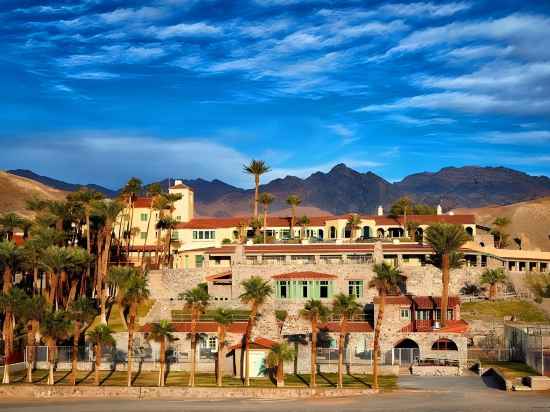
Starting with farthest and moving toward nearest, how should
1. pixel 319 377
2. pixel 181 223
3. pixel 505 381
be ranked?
pixel 181 223 < pixel 319 377 < pixel 505 381

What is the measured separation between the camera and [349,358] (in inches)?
2522

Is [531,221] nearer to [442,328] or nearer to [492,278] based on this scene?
[492,278]

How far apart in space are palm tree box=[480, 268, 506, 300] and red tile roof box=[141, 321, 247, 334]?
25.0 m

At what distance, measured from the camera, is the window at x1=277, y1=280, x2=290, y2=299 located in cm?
7650

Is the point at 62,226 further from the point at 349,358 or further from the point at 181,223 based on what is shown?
the point at 349,358

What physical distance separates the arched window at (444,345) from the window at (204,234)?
4673 centimetres

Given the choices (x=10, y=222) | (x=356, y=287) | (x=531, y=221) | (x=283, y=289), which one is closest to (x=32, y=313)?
(x=10, y=222)

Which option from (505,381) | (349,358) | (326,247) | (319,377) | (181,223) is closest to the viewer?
(505,381)

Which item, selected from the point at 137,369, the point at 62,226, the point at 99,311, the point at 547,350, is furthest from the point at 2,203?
the point at 547,350

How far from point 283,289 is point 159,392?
23934 mm

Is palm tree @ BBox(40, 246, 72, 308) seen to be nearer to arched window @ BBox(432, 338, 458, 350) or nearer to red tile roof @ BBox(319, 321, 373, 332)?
red tile roof @ BBox(319, 321, 373, 332)

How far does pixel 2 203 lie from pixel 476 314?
460 feet

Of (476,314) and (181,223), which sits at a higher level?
(181,223)

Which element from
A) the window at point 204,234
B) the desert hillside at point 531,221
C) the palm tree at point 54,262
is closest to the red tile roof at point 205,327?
the palm tree at point 54,262
